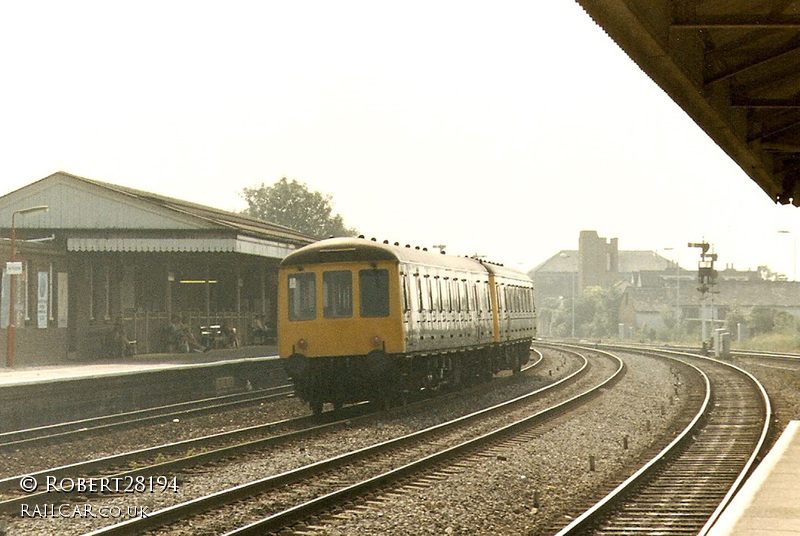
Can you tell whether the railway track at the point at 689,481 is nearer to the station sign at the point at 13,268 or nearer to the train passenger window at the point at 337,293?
the train passenger window at the point at 337,293

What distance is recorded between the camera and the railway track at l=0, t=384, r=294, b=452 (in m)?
15.2

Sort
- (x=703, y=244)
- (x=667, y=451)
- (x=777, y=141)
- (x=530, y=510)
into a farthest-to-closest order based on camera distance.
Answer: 1. (x=703, y=244)
2. (x=667, y=451)
3. (x=777, y=141)
4. (x=530, y=510)

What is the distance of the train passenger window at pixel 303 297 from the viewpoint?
18984 mm

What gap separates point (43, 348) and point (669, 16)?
77.5 feet

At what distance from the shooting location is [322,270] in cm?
1905

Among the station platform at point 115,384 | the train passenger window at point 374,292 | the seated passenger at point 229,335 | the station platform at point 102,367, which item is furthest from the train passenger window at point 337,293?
the seated passenger at point 229,335

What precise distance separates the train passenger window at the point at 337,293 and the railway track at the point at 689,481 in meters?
6.18

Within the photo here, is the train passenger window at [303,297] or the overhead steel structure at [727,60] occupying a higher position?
the overhead steel structure at [727,60]

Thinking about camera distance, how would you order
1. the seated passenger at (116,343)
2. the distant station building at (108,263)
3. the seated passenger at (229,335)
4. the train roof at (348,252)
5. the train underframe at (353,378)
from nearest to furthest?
the train underframe at (353,378) < the train roof at (348,252) < the distant station building at (108,263) < the seated passenger at (116,343) < the seated passenger at (229,335)

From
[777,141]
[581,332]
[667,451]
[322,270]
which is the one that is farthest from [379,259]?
[581,332]

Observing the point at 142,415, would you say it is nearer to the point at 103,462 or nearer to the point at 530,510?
the point at 103,462

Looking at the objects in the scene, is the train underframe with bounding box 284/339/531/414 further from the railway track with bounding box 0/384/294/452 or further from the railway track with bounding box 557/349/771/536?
the railway track with bounding box 557/349/771/536

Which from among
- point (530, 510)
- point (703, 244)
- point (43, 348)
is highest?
point (703, 244)

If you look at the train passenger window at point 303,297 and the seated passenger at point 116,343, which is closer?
the train passenger window at point 303,297
